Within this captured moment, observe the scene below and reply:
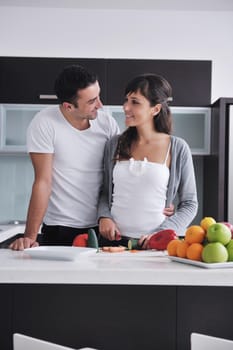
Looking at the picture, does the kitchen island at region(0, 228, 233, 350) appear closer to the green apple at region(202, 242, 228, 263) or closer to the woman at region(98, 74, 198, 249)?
the green apple at region(202, 242, 228, 263)

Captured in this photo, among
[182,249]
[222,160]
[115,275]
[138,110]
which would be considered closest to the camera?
[115,275]

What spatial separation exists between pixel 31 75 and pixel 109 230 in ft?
7.52

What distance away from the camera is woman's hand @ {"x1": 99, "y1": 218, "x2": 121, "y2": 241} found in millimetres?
2295

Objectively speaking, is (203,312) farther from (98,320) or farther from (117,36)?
(117,36)

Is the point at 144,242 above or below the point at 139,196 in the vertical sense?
below

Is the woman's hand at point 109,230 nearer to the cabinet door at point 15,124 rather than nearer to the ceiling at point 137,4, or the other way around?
the cabinet door at point 15,124

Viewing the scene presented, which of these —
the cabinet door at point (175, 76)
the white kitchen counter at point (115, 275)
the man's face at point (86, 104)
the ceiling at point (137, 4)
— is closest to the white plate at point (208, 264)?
the white kitchen counter at point (115, 275)

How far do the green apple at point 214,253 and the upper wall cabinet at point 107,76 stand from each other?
277 cm

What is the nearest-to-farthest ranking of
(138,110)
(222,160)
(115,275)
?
(115,275) → (138,110) → (222,160)

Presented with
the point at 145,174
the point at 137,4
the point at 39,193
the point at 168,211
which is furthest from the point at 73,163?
the point at 137,4

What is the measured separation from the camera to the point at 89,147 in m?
2.49

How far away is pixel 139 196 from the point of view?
2.33 m

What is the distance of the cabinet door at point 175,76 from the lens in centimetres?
433

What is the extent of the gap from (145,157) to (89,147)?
0.25m
